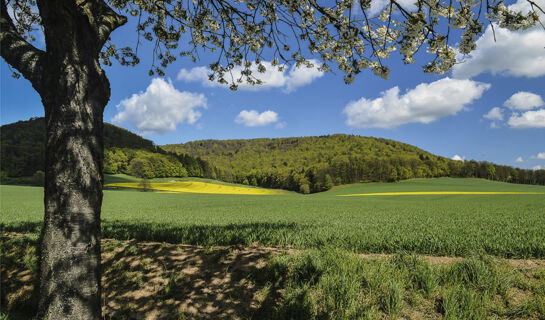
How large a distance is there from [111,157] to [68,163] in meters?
81.9

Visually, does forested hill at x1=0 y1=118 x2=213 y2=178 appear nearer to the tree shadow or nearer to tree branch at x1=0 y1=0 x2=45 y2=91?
the tree shadow

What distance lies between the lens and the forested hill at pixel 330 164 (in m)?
72.4

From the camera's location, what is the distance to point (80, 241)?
284 centimetres

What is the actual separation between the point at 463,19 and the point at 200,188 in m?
61.8

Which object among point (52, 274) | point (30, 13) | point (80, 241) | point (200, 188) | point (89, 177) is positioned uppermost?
point (30, 13)

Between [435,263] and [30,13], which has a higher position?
[30,13]

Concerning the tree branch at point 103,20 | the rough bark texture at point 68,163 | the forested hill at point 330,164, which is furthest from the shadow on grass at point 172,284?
the forested hill at point 330,164

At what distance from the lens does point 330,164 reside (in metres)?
80.4

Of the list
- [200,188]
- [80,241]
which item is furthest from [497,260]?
[200,188]

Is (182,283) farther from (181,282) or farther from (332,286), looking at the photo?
(332,286)

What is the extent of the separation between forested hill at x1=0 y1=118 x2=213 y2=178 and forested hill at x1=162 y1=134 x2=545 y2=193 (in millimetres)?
18167

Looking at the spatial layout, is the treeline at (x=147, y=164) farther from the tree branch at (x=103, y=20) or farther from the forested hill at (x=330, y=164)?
the tree branch at (x=103, y=20)

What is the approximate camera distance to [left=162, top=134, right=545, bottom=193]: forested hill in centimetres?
7238

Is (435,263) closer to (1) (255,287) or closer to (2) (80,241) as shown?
(1) (255,287)
